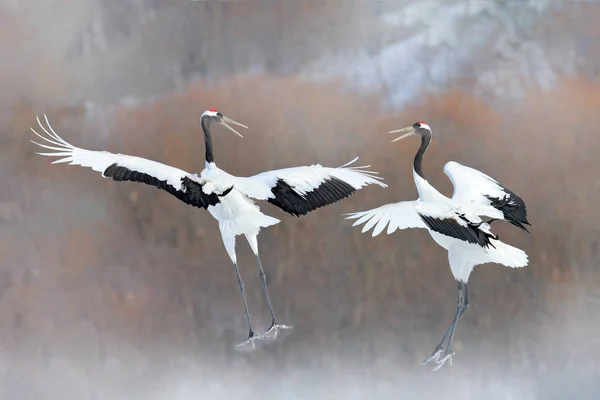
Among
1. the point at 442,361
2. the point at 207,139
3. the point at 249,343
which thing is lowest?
the point at 442,361

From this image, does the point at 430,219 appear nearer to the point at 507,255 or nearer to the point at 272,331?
the point at 507,255

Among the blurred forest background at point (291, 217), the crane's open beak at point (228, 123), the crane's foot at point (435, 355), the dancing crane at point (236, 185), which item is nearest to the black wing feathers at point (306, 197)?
the dancing crane at point (236, 185)

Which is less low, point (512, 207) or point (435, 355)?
point (512, 207)

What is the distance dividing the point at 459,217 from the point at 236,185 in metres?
1.00

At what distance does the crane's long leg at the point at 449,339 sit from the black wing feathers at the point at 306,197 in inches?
28.7

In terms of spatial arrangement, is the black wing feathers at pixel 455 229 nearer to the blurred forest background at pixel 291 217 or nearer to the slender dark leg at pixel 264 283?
the blurred forest background at pixel 291 217

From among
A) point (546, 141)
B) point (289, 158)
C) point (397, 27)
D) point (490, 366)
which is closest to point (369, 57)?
point (397, 27)

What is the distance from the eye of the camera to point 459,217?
332 centimetres

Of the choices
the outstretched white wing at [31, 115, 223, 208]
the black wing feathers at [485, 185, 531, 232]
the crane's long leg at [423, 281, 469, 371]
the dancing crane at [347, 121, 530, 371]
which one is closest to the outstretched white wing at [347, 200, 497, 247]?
the dancing crane at [347, 121, 530, 371]

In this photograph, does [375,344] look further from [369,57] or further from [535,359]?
[369,57]

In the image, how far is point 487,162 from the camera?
375 cm

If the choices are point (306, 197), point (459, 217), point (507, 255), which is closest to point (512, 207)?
point (507, 255)

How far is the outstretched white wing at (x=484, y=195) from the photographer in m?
3.47

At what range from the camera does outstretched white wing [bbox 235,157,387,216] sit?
3.51m
